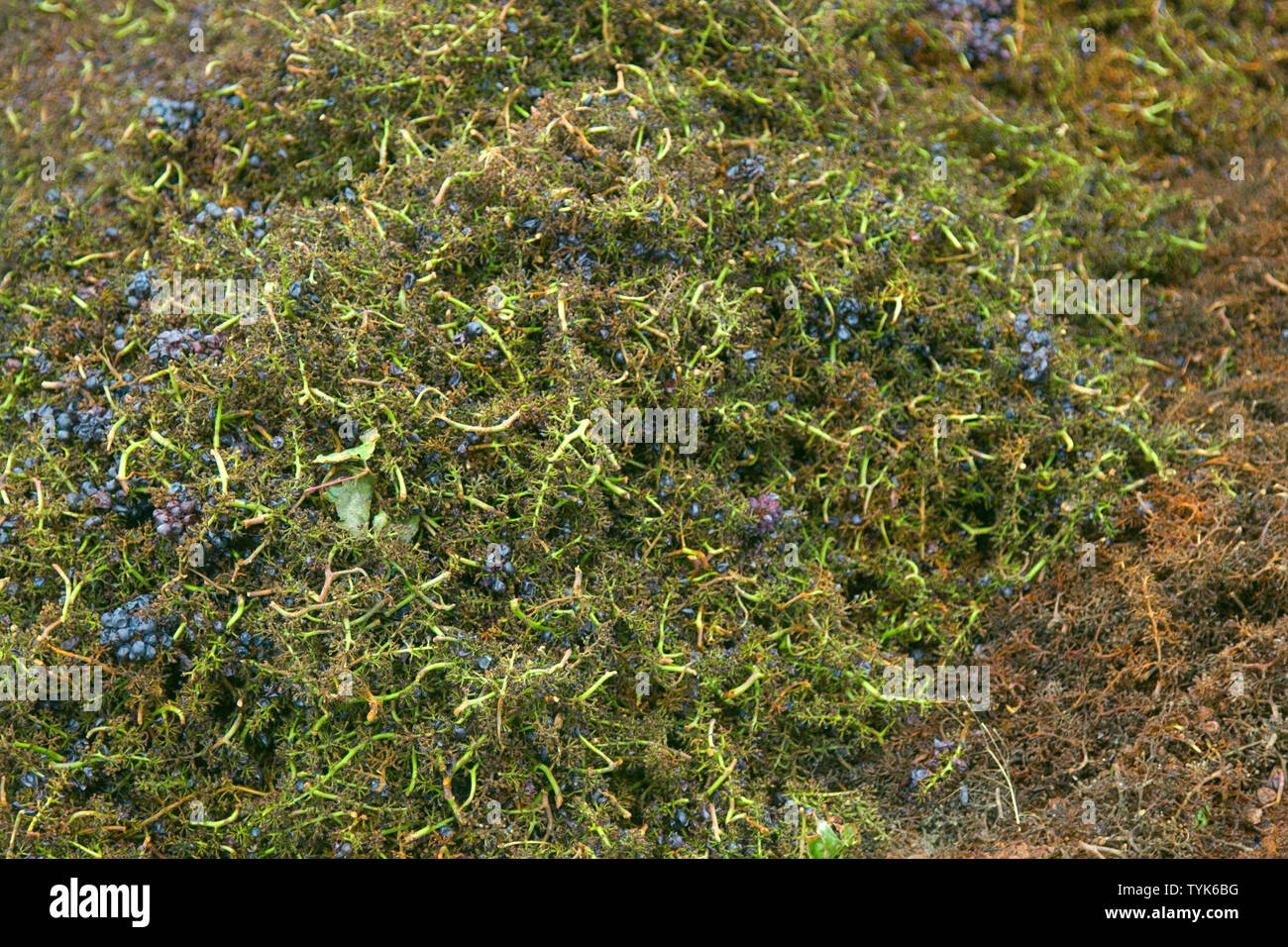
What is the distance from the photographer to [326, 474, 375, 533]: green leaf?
3385 millimetres

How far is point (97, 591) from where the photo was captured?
11.4 feet

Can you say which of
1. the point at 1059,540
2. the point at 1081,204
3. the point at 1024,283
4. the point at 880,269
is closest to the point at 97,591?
the point at 880,269

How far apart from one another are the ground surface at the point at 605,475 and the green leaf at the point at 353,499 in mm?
17

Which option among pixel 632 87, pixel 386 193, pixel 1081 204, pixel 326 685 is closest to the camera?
pixel 326 685

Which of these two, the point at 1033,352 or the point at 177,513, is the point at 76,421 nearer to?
the point at 177,513

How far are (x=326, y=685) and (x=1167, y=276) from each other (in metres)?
4.11

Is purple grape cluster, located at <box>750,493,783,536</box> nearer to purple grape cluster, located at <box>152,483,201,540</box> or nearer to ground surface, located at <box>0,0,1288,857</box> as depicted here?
ground surface, located at <box>0,0,1288,857</box>

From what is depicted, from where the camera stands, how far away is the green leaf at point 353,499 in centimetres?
338

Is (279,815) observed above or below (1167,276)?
below

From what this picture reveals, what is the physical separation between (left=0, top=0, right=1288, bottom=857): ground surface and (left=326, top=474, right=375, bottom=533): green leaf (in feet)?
0.06

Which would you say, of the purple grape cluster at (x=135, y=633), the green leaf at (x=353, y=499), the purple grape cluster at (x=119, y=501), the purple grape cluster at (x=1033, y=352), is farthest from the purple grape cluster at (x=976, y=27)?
the purple grape cluster at (x=135, y=633)

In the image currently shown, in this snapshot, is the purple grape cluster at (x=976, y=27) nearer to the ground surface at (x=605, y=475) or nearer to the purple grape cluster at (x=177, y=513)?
the ground surface at (x=605, y=475)

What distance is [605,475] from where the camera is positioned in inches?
138

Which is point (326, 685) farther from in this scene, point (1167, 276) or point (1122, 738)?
point (1167, 276)
